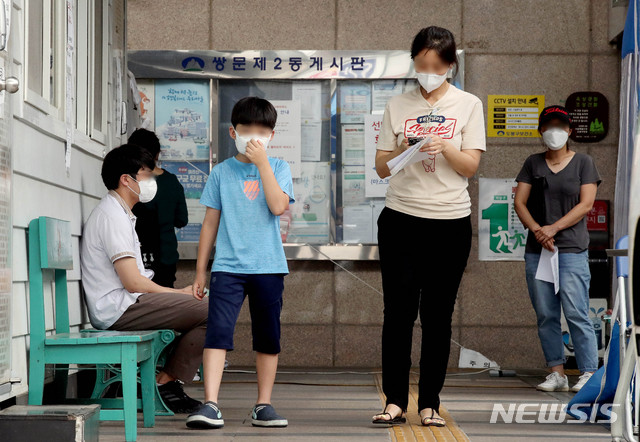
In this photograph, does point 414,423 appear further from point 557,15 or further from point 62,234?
point 557,15

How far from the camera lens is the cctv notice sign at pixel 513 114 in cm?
681

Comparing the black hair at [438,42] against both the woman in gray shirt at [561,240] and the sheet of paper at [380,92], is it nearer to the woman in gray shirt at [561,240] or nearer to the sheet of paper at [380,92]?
the woman in gray shirt at [561,240]

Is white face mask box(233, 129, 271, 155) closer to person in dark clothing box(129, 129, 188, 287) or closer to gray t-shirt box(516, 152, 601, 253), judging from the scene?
person in dark clothing box(129, 129, 188, 287)

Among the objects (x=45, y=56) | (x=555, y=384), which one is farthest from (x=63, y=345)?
(x=555, y=384)

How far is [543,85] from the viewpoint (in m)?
6.84

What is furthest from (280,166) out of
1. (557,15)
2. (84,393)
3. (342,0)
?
(557,15)

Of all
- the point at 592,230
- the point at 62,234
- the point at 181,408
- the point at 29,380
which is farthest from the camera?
the point at 592,230

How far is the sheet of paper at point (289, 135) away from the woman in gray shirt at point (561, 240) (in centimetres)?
204

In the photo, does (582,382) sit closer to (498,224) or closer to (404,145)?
(498,224)

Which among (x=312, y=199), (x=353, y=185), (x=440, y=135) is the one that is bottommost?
(x=312, y=199)

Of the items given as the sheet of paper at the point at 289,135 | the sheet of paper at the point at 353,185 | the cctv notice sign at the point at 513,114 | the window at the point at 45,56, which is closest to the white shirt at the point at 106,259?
the window at the point at 45,56

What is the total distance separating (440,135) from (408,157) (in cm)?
29

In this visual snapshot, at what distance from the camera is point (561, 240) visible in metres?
5.44

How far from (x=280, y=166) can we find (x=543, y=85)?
354cm
